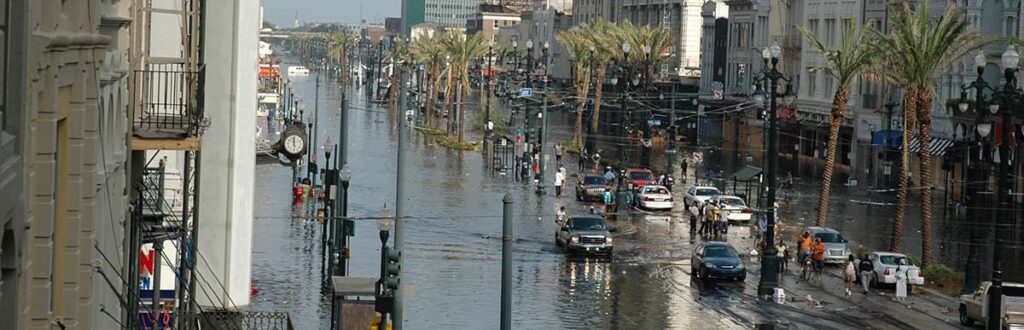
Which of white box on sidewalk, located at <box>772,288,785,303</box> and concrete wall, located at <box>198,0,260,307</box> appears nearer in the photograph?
concrete wall, located at <box>198,0,260,307</box>

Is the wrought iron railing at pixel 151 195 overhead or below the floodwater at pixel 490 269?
overhead

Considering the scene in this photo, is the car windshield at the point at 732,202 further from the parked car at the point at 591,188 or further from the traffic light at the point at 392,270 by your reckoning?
the traffic light at the point at 392,270

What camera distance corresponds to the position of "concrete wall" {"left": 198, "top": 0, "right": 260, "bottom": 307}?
107 feet

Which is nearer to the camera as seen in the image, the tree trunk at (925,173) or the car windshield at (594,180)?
the tree trunk at (925,173)

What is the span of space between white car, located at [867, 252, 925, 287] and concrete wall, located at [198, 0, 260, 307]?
905 inches

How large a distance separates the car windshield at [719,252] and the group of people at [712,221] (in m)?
13.3

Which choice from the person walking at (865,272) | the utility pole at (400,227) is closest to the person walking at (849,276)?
the person walking at (865,272)

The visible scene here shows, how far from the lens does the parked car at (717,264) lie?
53.3 m

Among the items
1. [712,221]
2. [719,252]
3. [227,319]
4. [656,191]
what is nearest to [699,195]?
[656,191]

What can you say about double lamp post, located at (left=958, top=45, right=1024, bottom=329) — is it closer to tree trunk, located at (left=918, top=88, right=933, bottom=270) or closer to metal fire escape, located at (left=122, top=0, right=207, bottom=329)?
tree trunk, located at (left=918, top=88, right=933, bottom=270)

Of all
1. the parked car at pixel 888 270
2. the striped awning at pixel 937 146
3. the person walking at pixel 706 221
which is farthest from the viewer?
the striped awning at pixel 937 146

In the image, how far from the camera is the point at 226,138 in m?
32.6

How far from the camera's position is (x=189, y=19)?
28109 mm

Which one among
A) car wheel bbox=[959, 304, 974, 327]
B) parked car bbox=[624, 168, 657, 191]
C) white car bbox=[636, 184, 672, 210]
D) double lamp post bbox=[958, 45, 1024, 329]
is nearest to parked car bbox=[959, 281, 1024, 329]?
car wheel bbox=[959, 304, 974, 327]
